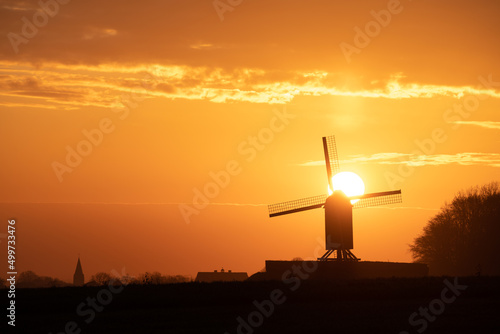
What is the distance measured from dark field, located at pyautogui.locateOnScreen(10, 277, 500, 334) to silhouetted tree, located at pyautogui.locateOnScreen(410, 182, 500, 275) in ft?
106

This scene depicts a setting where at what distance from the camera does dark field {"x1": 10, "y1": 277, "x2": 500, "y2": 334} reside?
28.2 metres

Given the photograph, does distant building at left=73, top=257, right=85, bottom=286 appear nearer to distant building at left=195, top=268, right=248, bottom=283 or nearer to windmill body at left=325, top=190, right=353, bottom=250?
distant building at left=195, top=268, right=248, bottom=283

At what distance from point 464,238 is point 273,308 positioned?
47.3 m

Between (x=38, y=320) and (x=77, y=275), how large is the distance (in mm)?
115882

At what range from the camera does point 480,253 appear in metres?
73.8

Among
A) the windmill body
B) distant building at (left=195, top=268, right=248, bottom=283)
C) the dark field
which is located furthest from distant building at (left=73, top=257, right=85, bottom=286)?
the dark field

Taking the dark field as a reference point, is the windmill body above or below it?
above

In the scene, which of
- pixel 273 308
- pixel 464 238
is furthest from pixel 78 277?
pixel 273 308

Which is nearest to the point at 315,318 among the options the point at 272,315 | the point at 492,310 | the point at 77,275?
the point at 272,315

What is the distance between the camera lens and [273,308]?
108ft

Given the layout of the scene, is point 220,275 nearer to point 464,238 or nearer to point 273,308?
point 464,238

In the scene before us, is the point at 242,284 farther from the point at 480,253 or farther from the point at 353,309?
the point at 480,253

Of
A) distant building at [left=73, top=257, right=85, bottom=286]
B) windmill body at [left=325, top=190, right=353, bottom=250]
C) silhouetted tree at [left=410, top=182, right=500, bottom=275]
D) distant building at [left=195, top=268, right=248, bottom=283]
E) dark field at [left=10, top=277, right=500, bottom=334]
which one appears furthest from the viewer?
distant building at [left=73, top=257, right=85, bottom=286]

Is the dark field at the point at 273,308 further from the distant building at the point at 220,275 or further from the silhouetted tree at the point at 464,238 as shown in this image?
the distant building at the point at 220,275
